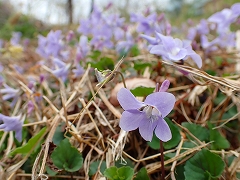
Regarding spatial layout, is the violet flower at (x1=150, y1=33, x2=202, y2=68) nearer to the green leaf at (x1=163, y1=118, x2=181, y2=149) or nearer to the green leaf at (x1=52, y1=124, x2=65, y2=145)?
the green leaf at (x1=163, y1=118, x2=181, y2=149)

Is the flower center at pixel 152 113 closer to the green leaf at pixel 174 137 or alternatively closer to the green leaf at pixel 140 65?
the green leaf at pixel 174 137

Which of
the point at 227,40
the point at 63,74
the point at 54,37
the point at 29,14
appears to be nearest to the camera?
the point at 63,74

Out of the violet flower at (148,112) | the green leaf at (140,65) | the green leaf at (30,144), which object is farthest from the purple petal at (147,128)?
the green leaf at (140,65)

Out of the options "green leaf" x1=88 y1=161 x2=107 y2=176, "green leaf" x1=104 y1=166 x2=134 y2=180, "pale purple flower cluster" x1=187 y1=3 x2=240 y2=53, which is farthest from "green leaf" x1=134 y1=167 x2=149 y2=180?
"pale purple flower cluster" x1=187 y1=3 x2=240 y2=53

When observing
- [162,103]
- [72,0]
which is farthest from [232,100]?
[72,0]

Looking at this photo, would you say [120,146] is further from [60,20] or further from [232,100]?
[60,20]

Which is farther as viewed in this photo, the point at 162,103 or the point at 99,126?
the point at 99,126

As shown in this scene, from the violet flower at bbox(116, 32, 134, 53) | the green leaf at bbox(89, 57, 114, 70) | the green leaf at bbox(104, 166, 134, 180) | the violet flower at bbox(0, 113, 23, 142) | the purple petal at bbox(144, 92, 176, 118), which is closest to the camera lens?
the purple petal at bbox(144, 92, 176, 118)

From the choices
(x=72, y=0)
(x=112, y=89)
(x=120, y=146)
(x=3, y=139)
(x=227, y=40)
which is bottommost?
(x=3, y=139)
